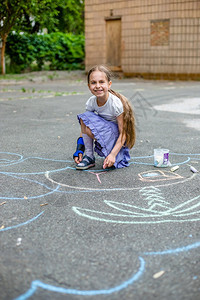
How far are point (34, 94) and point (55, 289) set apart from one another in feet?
28.7

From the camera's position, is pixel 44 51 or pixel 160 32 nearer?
pixel 160 32

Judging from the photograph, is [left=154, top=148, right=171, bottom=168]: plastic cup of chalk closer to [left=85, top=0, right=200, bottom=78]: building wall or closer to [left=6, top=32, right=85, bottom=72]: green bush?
[left=85, top=0, right=200, bottom=78]: building wall

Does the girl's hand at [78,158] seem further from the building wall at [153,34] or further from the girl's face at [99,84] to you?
the building wall at [153,34]

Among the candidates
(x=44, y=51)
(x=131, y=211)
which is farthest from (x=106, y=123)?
(x=44, y=51)

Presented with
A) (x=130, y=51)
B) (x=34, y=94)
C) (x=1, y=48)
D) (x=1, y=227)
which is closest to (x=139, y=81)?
(x=130, y=51)

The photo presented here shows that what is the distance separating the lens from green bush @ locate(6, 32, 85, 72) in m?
17.0

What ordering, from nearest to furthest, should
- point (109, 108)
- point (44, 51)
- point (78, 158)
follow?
1. point (109, 108)
2. point (78, 158)
3. point (44, 51)

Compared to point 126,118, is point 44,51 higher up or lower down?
higher up

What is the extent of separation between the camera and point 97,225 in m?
2.09

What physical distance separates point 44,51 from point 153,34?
6.44m

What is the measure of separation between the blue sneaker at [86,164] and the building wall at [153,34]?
10.3 meters

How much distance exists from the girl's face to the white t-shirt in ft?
0.29

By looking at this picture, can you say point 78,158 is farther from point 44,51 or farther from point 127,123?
point 44,51

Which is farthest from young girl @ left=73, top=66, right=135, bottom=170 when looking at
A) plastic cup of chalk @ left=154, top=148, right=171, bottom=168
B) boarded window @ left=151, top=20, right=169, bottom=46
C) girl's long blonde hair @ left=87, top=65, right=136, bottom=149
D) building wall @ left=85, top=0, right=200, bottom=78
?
boarded window @ left=151, top=20, right=169, bottom=46
